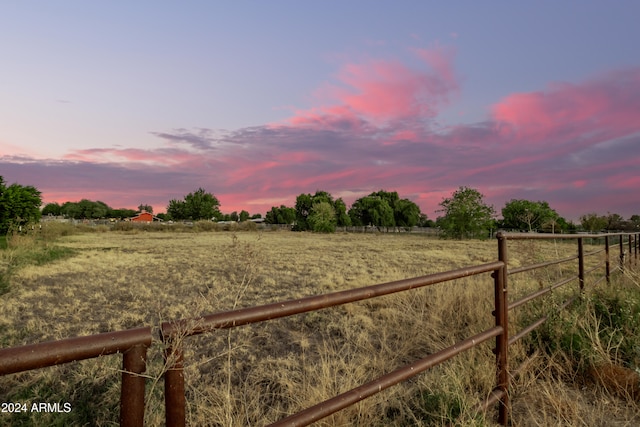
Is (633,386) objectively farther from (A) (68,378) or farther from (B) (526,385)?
(A) (68,378)

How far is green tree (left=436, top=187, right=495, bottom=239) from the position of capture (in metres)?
41.3

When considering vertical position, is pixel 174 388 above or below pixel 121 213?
below

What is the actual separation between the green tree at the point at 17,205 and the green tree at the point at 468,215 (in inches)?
1458

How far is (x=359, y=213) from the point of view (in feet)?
284

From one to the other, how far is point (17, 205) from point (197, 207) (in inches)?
3121

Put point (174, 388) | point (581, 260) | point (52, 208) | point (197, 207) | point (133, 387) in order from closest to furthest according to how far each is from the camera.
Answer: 1. point (133, 387)
2. point (174, 388)
3. point (581, 260)
4. point (197, 207)
5. point (52, 208)

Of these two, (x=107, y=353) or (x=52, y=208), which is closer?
(x=107, y=353)

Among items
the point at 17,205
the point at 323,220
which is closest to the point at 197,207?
the point at 323,220

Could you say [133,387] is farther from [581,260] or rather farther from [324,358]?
[581,260]

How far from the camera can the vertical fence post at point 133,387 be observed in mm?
1248

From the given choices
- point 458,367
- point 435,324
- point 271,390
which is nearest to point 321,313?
point 435,324

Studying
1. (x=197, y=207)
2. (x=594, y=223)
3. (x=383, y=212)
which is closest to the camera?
(x=594, y=223)

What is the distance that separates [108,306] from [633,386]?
31.9ft

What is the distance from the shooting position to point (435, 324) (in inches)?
250
